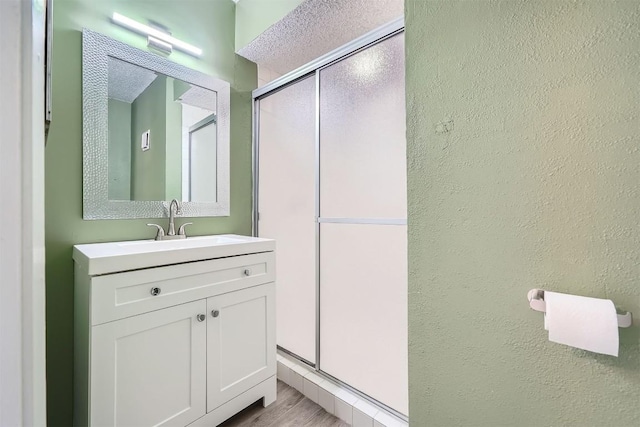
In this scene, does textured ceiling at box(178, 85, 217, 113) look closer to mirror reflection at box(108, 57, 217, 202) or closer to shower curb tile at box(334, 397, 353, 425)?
mirror reflection at box(108, 57, 217, 202)

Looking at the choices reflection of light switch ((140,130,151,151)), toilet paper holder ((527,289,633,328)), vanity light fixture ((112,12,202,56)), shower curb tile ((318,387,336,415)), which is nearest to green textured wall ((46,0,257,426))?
vanity light fixture ((112,12,202,56))

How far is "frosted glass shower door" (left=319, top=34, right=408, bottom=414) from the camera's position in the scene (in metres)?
1.33

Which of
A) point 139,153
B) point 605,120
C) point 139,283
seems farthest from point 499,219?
point 139,153

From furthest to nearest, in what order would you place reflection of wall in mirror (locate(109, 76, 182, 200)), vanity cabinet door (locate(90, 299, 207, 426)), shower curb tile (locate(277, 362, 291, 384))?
shower curb tile (locate(277, 362, 291, 384))
reflection of wall in mirror (locate(109, 76, 182, 200))
vanity cabinet door (locate(90, 299, 207, 426))

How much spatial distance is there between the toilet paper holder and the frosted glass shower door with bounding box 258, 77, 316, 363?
1.18 m

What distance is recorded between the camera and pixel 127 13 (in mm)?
1552

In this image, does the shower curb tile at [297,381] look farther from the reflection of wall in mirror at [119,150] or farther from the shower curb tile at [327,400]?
the reflection of wall in mirror at [119,150]

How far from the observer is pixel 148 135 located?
164cm

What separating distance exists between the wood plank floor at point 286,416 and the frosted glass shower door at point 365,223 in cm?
19

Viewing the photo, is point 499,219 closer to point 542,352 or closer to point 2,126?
point 542,352

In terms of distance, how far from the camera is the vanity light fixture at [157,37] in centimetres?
152

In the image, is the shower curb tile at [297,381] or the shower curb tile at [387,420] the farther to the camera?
the shower curb tile at [297,381]

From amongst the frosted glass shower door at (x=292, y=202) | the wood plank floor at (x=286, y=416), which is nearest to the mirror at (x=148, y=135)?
the frosted glass shower door at (x=292, y=202)

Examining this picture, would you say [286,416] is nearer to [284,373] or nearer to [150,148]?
[284,373]
